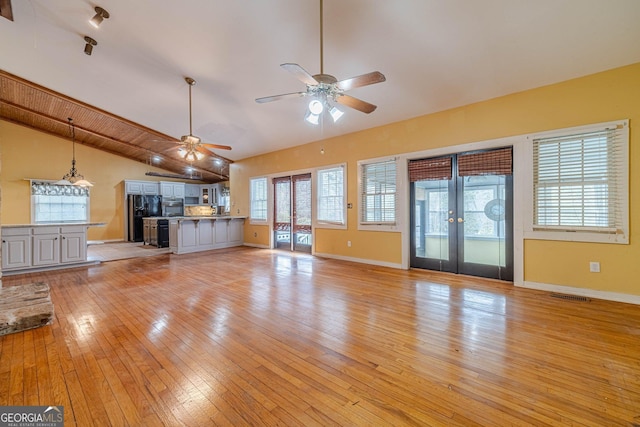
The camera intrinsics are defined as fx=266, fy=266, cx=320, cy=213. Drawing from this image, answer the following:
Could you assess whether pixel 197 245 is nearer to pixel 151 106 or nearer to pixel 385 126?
pixel 151 106

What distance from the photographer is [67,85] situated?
5.50 m

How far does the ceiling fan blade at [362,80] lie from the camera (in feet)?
7.78

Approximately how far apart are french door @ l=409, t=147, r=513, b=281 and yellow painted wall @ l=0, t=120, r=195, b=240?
10.6 meters

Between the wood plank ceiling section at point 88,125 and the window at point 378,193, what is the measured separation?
3.88 meters

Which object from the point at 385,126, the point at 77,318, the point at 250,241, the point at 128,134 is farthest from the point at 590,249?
the point at 128,134

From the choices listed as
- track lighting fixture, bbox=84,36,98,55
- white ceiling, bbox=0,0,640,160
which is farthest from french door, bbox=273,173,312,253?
track lighting fixture, bbox=84,36,98,55

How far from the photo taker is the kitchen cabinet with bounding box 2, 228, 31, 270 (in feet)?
15.7

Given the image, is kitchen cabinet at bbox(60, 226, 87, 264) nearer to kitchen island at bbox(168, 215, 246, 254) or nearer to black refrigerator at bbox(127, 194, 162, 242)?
kitchen island at bbox(168, 215, 246, 254)

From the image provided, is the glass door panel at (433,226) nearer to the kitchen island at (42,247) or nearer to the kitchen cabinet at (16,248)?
the kitchen island at (42,247)

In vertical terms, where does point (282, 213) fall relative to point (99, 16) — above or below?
below

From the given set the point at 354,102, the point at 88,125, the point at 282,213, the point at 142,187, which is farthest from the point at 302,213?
the point at 142,187

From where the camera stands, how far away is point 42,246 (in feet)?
16.9

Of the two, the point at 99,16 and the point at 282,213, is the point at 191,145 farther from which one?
the point at 282,213

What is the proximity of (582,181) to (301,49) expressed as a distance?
162 inches
